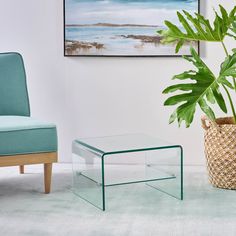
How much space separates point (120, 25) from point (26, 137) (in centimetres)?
129

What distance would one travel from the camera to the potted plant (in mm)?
3875

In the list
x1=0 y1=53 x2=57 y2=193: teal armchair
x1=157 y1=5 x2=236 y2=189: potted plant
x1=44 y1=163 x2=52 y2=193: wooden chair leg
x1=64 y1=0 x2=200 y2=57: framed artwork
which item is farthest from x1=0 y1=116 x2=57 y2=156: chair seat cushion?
x1=64 y1=0 x2=200 y2=57: framed artwork

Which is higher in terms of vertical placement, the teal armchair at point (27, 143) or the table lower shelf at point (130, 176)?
the teal armchair at point (27, 143)

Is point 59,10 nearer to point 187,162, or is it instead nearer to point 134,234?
point 187,162

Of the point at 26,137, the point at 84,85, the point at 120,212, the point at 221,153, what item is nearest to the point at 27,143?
the point at 26,137

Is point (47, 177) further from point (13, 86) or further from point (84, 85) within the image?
point (84, 85)

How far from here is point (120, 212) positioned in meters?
3.68

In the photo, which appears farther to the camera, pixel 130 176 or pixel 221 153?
pixel 221 153

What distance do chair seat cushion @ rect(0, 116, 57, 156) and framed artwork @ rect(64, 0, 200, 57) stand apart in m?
1.02

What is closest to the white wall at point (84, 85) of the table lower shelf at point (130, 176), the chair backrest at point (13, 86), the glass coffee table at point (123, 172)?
the chair backrest at point (13, 86)

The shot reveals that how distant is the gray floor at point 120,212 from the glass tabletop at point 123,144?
33 centimetres

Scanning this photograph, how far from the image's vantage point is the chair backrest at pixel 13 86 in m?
4.51

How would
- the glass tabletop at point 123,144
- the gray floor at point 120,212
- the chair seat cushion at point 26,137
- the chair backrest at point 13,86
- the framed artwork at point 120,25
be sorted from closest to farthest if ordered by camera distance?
the gray floor at point 120,212 → the glass tabletop at point 123,144 → the chair seat cushion at point 26,137 → the chair backrest at point 13,86 → the framed artwork at point 120,25

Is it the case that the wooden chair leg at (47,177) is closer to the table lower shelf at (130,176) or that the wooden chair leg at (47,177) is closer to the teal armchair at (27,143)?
the teal armchair at (27,143)
